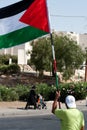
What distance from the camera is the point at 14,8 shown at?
1265cm

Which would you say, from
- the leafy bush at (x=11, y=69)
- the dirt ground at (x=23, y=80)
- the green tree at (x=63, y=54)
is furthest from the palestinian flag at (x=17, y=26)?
the leafy bush at (x=11, y=69)

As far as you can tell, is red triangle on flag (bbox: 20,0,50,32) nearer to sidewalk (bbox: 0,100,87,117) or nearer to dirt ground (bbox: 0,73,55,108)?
sidewalk (bbox: 0,100,87,117)

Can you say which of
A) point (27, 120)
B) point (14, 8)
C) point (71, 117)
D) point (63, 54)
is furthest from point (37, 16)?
point (63, 54)

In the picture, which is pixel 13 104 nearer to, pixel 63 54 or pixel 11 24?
pixel 11 24

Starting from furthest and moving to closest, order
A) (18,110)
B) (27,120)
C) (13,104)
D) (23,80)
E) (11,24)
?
(23,80), (13,104), (18,110), (27,120), (11,24)

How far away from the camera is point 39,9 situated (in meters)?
12.2

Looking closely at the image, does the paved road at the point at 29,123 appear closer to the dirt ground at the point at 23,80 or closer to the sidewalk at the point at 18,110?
the sidewalk at the point at 18,110

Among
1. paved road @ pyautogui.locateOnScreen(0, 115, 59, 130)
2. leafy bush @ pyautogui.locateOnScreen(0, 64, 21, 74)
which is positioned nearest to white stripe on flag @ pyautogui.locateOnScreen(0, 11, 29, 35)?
paved road @ pyautogui.locateOnScreen(0, 115, 59, 130)

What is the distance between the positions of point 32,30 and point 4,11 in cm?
85

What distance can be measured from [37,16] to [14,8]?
0.88m

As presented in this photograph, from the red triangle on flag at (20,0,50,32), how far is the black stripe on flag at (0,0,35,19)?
0.13 meters

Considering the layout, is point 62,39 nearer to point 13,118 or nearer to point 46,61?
point 46,61

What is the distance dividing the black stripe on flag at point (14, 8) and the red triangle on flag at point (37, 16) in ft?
0.42

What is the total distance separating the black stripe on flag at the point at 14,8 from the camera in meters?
12.5
